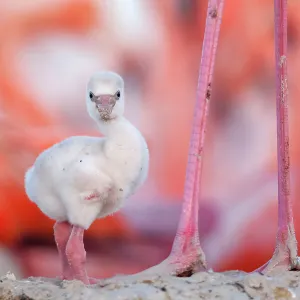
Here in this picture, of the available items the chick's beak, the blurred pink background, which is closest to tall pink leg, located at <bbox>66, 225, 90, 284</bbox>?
the chick's beak

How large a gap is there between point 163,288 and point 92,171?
12cm

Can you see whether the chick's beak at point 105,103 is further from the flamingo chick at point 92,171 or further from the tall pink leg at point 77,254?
the tall pink leg at point 77,254

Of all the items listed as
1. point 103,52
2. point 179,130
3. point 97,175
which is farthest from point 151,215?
point 97,175

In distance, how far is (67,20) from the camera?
34.8 inches

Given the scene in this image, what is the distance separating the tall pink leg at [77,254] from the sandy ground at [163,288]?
2cm

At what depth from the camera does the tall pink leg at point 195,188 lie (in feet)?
1.95

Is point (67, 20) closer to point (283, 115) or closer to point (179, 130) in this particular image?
point (179, 130)

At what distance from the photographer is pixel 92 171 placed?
54 centimetres

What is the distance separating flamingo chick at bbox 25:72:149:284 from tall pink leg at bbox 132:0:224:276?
0.06 m

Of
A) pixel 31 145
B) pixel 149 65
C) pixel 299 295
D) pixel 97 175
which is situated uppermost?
pixel 149 65

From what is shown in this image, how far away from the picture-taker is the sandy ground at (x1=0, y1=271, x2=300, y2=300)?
19.9 inches

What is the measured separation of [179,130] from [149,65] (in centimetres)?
11

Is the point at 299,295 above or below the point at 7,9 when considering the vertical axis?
below

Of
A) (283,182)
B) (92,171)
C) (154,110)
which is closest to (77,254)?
(92,171)
